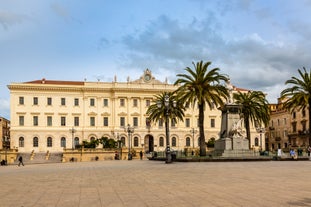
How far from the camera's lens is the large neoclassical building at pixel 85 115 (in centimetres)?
8294

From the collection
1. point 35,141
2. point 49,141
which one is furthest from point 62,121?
point 35,141

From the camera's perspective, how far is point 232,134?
40781 mm

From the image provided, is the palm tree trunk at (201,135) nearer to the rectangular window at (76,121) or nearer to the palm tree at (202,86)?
the palm tree at (202,86)

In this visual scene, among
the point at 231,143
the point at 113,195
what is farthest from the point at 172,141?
the point at 113,195

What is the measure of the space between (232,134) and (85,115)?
165 feet

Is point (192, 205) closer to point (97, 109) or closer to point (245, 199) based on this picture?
point (245, 199)

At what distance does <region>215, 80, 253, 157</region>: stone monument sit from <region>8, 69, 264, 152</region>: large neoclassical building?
1591 inches

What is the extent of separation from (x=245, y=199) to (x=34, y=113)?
76.8 metres

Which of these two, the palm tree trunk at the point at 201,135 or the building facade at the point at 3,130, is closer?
the palm tree trunk at the point at 201,135

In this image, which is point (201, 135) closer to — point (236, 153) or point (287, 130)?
point (236, 153)

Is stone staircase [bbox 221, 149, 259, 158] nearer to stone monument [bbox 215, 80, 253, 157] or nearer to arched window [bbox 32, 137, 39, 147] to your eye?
stone monument [bbox 215, 80, 253, 157]

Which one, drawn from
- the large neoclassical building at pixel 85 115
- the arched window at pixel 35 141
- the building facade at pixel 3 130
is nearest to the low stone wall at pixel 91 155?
the large neoclassical building at pixel 85 115

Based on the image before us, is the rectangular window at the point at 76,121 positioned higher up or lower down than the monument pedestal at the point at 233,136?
higher up

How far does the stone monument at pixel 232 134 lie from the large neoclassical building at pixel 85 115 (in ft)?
133
